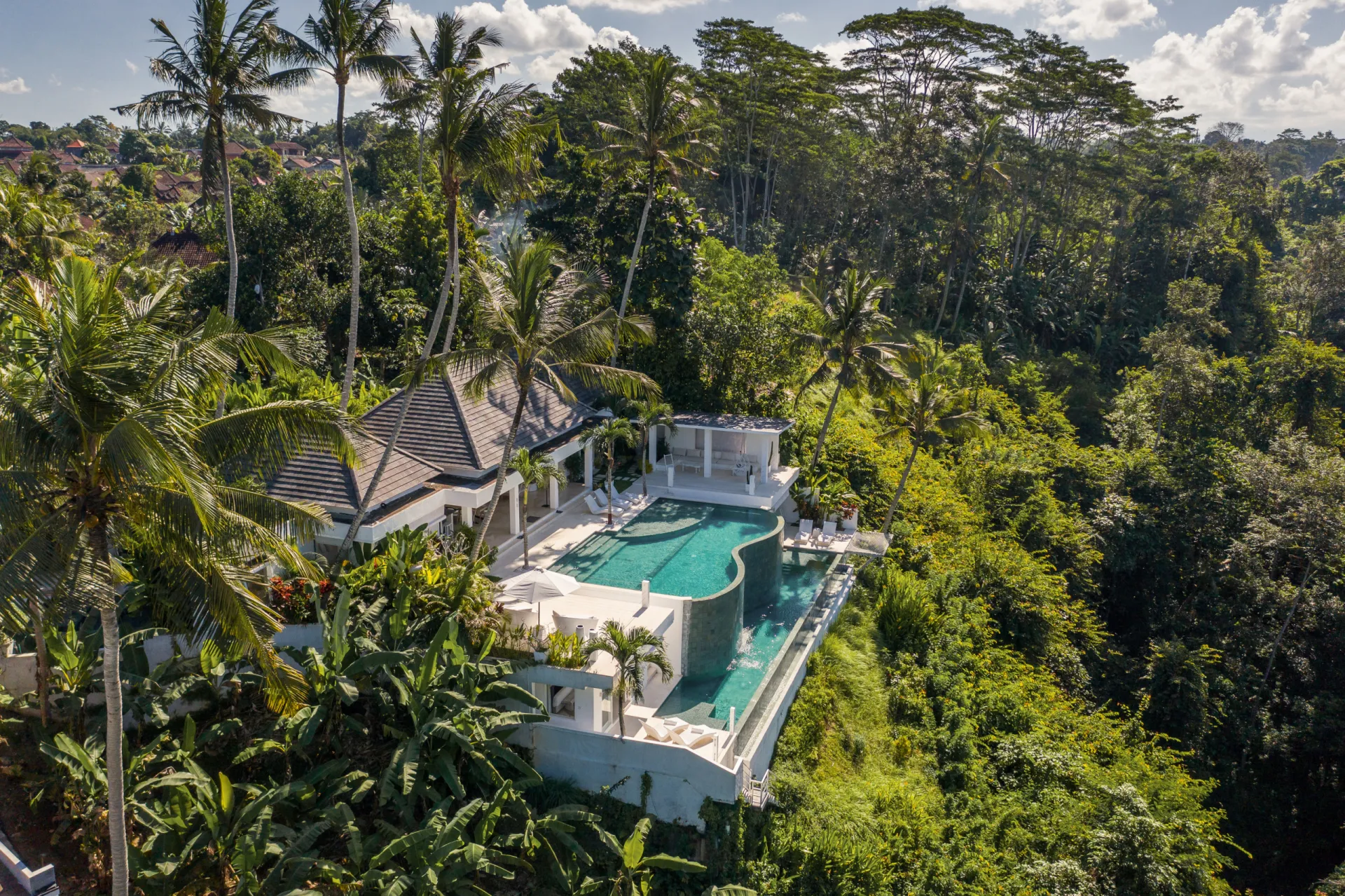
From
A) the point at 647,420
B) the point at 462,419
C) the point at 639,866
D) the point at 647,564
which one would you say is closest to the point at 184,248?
the point at 462,419

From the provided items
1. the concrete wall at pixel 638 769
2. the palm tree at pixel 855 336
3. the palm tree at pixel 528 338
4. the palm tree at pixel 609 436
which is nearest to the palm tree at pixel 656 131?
the palm tree at pixel 609 436

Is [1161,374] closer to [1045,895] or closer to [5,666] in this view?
[1045,895]

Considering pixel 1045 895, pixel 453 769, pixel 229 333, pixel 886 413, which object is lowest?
pixel 1045 895

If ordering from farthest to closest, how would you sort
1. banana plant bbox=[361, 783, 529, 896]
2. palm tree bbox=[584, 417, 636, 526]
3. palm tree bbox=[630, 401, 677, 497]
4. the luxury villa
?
palm tree bbox=[630, 401, 677, 497]
palm tree bbox=[584, 417, 636, 526]
the luxury villa
banana plant bbox=[361, 783, 529, 896]

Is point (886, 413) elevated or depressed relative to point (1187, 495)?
elevated

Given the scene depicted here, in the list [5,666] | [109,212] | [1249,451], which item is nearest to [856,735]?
[5,666]

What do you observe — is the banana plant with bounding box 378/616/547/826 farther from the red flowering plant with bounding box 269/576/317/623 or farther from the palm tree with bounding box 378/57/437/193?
the palm tree with bounding box 378/57/437/193

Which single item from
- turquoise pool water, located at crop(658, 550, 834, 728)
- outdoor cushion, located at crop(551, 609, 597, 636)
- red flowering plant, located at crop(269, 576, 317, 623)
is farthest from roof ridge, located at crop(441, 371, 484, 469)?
turquoise pool water, located at crop(658, 550, 834, 728)
